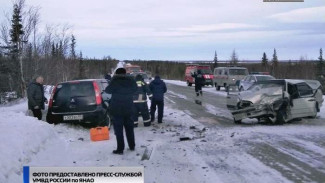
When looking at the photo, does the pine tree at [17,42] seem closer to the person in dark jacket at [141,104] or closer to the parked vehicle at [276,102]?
the person in dark jacket at [141,104]

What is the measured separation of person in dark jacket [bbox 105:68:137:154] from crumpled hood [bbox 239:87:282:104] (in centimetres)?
636

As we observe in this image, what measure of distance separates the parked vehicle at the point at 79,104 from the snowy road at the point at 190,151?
357 millimetres

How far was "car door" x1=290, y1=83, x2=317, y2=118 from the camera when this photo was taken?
14.9 metres

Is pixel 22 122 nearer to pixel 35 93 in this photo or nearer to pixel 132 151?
pixel 35 93

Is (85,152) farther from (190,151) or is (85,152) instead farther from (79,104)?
(79,104)

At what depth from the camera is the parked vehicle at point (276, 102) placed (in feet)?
46.8

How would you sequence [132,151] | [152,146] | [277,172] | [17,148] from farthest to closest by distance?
[152,146] < [132,151] < [17,148] < [277,172]

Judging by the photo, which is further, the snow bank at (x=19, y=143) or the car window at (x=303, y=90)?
the car window at (x=303, y=90)

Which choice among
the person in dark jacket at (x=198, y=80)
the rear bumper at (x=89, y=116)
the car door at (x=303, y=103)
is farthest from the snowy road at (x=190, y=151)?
the person in dark jacket at (x=198, y=80)

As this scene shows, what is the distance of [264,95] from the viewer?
14492 millimetres

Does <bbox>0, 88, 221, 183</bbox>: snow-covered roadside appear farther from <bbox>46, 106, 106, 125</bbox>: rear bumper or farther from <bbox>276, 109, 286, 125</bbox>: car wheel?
<bbox>276, 109, 286, 125</bbox>: car wheel

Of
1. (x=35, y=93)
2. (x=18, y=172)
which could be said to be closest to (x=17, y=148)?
Result: (x=18, y=172)

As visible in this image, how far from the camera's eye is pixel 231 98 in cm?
1723

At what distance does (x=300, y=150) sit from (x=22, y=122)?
271 inches
